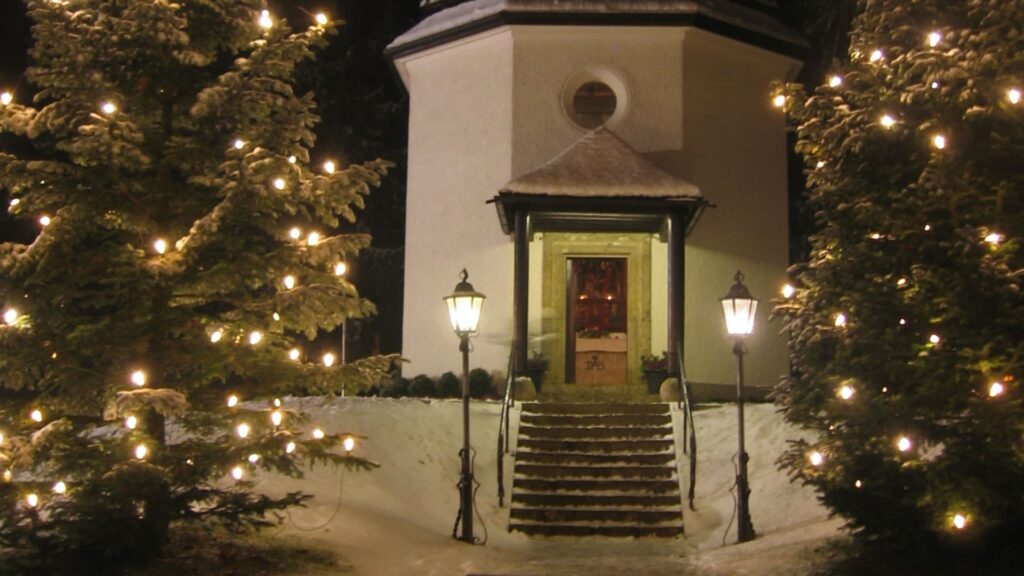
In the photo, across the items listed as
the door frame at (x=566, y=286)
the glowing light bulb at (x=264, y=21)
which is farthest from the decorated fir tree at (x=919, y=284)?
the door frame at (x=566, y=286)

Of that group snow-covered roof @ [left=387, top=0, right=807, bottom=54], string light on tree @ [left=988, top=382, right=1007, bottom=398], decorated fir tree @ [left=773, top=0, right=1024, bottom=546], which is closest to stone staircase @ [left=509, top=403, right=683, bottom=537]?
decorated fir tree @ [left=773, top=0, right=1024, bottom=546]

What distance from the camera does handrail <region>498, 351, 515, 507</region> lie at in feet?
43.4

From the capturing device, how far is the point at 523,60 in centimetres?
1845

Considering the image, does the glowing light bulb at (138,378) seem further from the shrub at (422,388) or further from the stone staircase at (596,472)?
the shrub at (422,388)

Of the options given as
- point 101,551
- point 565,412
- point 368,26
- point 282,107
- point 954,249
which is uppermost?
point 368,26

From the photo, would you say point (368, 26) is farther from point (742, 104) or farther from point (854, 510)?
point (854, 510)

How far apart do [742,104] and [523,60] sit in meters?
4.01

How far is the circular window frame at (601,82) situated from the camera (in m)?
18.4

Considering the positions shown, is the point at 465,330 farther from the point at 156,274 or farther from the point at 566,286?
the point at 566,286

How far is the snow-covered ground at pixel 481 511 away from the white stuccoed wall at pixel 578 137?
2.98 metres

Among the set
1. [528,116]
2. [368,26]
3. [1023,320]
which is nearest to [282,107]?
[1023,320]

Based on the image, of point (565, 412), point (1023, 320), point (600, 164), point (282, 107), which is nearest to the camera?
point (1023, 320)

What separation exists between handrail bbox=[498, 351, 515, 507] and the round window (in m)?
4.95

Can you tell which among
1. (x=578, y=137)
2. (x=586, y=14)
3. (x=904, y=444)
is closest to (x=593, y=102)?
(x=578, y=137)
